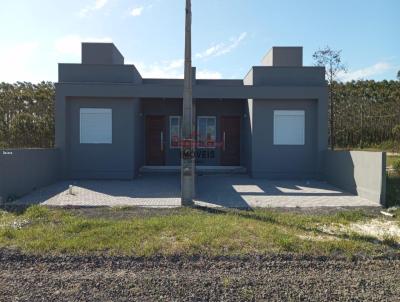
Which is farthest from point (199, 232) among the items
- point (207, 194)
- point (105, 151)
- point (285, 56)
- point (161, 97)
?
point (285, 56)

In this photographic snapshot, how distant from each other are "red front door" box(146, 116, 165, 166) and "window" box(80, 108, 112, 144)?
3499 mm

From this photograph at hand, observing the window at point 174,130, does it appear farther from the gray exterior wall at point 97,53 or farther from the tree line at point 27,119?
the tree line at point 27,119

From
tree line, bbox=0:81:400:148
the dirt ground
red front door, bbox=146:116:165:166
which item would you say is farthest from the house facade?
tree line, bbox=0:81:400:148

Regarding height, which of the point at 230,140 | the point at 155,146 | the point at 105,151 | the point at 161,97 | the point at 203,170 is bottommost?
the point at 203,170

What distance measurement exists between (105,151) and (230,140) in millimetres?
6259

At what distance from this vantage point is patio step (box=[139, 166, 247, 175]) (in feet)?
50.7

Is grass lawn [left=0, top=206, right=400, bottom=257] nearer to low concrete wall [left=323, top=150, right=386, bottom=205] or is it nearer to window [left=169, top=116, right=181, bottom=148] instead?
low concrete wall [left=323, top=150, right=386, bottom=205]

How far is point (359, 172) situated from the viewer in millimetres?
10289

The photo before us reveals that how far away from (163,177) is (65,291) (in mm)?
10418

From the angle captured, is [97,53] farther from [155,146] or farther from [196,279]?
[196,279]

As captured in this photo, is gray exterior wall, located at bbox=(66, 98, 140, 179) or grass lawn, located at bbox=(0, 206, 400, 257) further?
gray exterior wall, located at bbox=(66, 98, 140, 179)

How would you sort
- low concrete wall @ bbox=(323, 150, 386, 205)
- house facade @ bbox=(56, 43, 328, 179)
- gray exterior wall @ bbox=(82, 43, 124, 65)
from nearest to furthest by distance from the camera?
low concrete wall @ bbox=(323, 150, 386, 205) → house facade @ bbox=(56, 43, 328, 179) → gray exterior wall @ bbox=(82, 43, 124, 65)

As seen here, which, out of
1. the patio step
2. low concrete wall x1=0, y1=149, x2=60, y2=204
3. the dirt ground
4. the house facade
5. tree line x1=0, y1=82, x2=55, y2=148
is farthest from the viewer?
tree line x1=0, y1=82, x2=55, y2=148

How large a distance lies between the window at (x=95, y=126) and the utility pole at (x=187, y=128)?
579 centimetres
